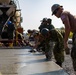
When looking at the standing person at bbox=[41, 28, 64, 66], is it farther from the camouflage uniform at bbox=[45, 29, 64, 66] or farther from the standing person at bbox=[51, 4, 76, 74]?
the standing person at bbox=[51, 4, 76, 74]

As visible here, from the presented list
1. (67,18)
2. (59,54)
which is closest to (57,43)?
(59,54)

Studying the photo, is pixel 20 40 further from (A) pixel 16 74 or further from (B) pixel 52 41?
(A) pixel 16 74

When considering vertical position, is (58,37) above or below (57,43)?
above

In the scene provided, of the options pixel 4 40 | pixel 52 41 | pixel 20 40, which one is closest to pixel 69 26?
pixel 52 41

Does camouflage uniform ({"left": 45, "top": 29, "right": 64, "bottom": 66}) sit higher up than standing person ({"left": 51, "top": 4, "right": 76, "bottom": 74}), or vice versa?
standing person ({"left": 51, "top": 4, "right": 76, "bottom": 74})

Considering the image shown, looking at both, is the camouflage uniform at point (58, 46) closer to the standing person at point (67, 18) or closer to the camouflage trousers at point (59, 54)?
the camouflage trousers at point (59, 54)

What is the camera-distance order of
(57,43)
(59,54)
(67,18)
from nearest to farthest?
1. (67,18)
2. (59,54)
3. (57,43)

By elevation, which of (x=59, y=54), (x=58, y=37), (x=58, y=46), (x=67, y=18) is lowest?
(x=59, y=54)

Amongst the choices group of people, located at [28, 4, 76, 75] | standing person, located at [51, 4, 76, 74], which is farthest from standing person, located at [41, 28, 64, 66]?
standing person, located at [51, 4, 76, 74]

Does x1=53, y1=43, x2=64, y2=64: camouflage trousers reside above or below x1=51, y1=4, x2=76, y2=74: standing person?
below

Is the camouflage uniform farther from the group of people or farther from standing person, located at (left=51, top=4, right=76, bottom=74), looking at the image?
standing person, located at (left=51, top=4, right=76, bottom=74)

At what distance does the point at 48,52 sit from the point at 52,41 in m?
0.33

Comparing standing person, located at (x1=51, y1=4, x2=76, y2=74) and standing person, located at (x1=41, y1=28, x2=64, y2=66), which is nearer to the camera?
standing person, located at (x1=51, y1=4, x2=76, y2=74)

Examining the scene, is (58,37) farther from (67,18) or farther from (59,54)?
(67,18)
